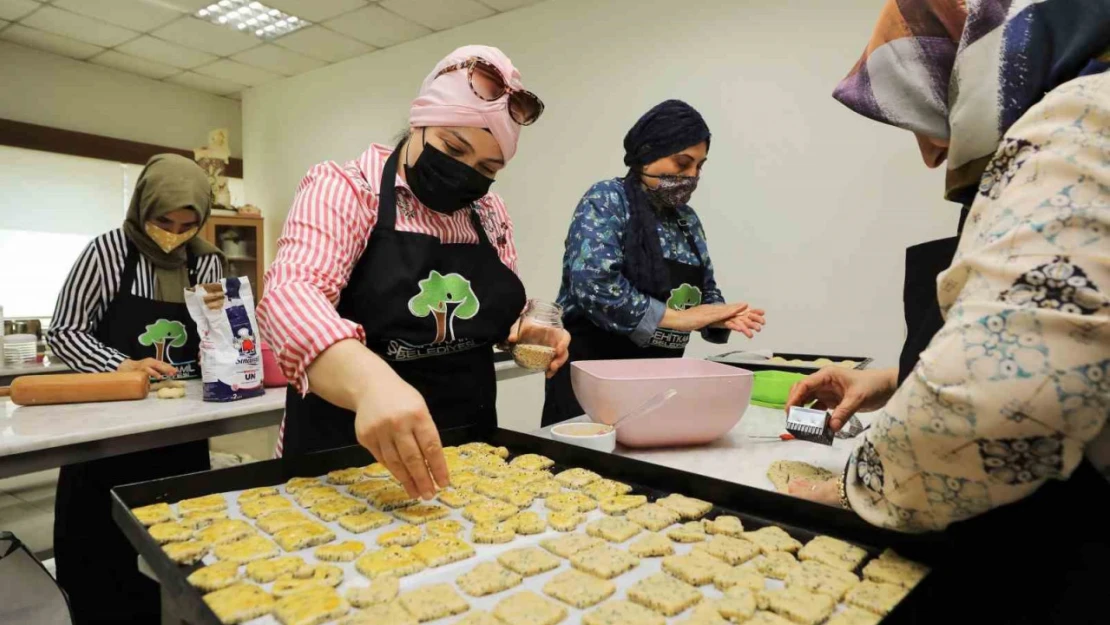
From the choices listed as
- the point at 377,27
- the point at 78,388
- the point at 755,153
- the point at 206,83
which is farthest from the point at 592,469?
the point at 206,83

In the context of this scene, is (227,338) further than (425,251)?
Yes

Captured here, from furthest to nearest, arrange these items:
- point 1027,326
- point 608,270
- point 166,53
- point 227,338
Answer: point 166,53
point 608,270
point 227,338
point 1027,326

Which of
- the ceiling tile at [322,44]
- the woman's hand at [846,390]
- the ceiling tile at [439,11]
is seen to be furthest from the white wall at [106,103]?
the woman's hand at [846,390]

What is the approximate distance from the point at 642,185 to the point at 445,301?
112cm

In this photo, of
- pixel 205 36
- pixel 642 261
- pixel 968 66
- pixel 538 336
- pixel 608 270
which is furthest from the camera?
pixel 205 36

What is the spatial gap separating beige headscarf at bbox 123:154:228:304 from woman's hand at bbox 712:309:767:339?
202 centimetres

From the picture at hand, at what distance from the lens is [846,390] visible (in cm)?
139

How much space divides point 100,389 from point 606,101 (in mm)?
3082

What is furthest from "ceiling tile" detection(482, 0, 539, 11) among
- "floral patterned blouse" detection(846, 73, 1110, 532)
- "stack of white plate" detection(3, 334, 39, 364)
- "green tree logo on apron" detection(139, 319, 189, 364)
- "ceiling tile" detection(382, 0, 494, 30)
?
"floral patterned blouse" detection(846, 73, 1110, 532)

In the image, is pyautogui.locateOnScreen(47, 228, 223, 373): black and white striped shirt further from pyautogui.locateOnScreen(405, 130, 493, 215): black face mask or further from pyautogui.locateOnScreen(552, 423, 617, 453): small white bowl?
pyautogui.locateOnScreen(552, 423, 617, 453): small white bowl

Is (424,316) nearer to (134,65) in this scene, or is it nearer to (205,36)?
(205,36)

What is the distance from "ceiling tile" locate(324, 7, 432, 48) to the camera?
456 cm

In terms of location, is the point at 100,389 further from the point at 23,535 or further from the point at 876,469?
the point at 876,469

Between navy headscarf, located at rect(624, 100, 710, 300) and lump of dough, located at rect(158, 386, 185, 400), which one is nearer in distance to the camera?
lump of dough, located at rect(158, 386, 185, 400)
